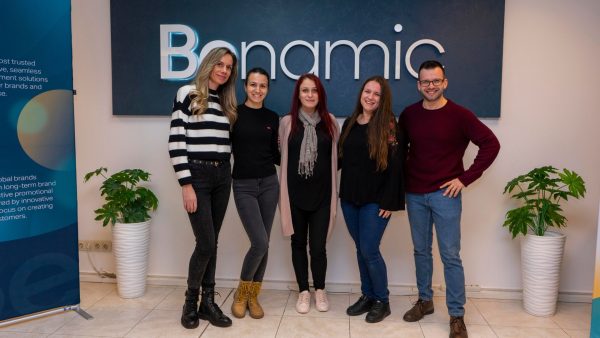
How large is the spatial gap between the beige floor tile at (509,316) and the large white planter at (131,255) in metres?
2.44

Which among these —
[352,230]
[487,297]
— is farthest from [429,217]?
[487,297]

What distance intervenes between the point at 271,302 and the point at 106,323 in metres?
1.09

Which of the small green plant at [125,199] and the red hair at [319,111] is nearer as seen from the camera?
the red hair at [319,111]

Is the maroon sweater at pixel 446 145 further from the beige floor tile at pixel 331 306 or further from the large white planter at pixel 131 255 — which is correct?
the large white planter at pixel 131 255

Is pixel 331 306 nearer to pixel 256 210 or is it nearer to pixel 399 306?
pixel 399 306

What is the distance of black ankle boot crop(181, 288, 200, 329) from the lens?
2748 mm

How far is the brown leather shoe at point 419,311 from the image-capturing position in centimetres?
292

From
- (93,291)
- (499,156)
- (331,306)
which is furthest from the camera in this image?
(93,291)

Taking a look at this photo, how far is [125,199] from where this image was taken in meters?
3.18

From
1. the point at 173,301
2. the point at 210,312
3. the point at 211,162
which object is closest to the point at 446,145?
the point at 211,162

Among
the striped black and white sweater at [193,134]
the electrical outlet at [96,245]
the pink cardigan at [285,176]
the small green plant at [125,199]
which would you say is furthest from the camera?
the electrical outlet at [96,245]

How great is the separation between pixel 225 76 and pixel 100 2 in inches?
63.7

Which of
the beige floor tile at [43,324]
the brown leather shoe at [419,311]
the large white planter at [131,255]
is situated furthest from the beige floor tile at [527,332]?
the beige floor tile at [43,324]

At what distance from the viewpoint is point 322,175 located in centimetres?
281
